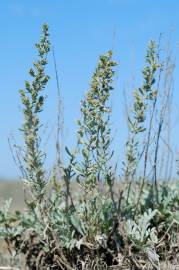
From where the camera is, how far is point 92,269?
4449 millimetres

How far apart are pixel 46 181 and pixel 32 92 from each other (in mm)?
674

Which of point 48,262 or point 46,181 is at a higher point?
point 46,181

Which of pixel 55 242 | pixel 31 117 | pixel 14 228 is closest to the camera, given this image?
pixel 31 117

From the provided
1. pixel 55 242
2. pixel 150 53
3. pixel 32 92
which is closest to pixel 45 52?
pixel 32 92

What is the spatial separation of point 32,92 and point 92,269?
1.46 m

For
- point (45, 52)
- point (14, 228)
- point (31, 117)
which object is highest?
point (45, 52)

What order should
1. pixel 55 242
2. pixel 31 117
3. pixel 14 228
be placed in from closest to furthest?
pixel 31 117
pixel 55 242
pixel 14 228

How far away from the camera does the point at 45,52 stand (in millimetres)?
4332

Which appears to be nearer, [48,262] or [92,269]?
[92,269]

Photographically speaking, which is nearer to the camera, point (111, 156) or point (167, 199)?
point (111, 156)

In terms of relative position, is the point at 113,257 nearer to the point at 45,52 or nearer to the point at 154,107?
the point at 154,107

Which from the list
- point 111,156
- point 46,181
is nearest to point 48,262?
point 46,181

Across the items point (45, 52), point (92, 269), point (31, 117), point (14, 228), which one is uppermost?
point (45, 52)

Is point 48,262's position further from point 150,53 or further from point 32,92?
point 150,53
